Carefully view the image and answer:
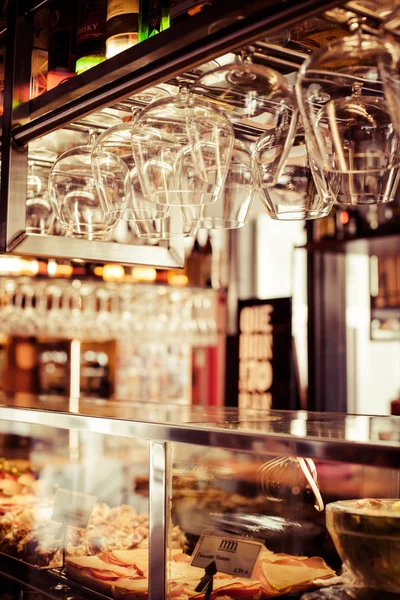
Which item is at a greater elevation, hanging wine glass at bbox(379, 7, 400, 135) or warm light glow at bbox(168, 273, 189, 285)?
warm light glow at bbox(168, 273, 189, 285)

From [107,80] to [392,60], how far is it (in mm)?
578

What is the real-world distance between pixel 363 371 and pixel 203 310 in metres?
1.84

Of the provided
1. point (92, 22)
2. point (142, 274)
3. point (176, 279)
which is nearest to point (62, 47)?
point (92, 22)

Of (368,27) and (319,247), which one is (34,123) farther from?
(319,247)

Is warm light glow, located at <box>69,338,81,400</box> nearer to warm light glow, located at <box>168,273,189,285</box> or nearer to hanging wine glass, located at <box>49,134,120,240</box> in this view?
warm light glow, located at <box>168,273,189,285</box>

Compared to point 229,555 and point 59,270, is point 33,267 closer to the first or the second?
point 59,270

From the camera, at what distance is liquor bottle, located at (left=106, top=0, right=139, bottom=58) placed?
4.61ft

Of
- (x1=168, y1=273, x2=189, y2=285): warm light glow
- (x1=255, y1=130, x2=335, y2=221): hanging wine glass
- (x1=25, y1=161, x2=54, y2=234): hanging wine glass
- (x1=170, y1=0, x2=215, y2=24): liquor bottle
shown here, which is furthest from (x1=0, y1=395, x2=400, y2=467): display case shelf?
(x1=168, y1=273, x2=189, y2=285): warm light glow

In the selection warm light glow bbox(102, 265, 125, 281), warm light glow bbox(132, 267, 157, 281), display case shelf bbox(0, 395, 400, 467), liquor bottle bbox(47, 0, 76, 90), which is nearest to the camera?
display case shelf bbox(0, 395, 400, 467)

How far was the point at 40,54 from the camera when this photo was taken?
5.83ft

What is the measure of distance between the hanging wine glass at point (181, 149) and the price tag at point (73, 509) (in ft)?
2.88

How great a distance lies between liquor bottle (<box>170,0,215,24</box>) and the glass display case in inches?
25.4

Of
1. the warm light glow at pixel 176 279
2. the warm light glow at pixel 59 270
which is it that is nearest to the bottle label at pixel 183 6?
the warm light glow at pixel 59 270

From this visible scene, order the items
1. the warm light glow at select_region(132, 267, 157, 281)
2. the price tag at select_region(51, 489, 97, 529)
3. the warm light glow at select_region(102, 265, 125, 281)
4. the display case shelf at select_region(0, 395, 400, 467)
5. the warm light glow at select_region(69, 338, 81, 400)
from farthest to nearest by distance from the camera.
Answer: the warm light glow at select_region(69, 338, 81, 400) < the warm light glow at select_region(132, 267, 157, 281) < the warm light glow at select_region(102, 265, 125, 281) < the price tag at select_region(51, 489, 97, 529) < the display case shelf at select_region(0, 395, 400, 467)
